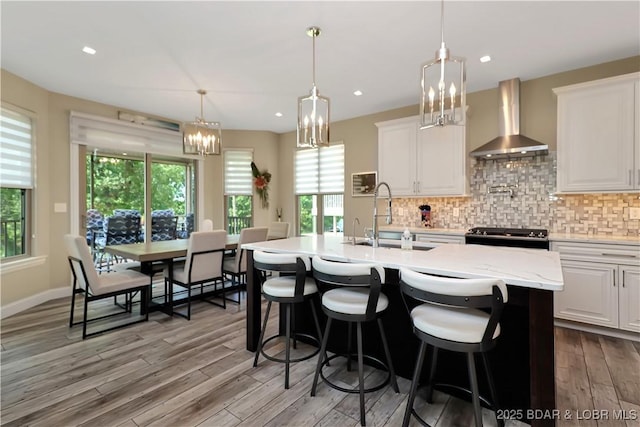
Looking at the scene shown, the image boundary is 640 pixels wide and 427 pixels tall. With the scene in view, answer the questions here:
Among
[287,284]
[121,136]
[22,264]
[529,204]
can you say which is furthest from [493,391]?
[121,136]

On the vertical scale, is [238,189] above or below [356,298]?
above

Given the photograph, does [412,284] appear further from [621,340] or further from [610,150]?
[610,150]

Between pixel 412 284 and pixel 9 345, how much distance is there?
141 inches

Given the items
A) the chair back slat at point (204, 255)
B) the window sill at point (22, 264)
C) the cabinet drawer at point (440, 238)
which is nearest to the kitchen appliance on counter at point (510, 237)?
the cabinet drawer at point (440, 238)

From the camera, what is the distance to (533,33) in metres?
2.75

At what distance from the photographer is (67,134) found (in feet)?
14.2

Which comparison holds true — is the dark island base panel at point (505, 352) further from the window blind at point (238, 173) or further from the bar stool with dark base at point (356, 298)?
the window blind at point (238, 173)

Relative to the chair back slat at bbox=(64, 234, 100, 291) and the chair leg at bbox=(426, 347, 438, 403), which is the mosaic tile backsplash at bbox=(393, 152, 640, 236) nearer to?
the chair leg at bbox=(426, 347, 438, 403)

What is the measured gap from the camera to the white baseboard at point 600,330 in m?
2.91

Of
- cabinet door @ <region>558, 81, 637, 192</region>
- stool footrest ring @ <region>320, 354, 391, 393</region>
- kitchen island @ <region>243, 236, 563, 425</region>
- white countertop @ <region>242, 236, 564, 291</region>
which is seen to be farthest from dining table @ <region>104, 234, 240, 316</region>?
cabinet door @ <region>558, 81, 637, 192</region>

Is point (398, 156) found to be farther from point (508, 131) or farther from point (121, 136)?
point (121, 136)

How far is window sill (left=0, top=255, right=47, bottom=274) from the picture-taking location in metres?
3.49

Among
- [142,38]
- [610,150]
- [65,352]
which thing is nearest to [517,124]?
[610,150]

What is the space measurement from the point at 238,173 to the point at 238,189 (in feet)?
1.07
